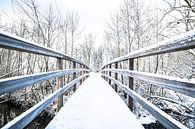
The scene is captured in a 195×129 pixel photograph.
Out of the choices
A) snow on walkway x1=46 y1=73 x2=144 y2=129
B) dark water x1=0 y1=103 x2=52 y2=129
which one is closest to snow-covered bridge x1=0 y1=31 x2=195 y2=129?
snow on walkway x1=46 y1=73 x2=144 y2=129

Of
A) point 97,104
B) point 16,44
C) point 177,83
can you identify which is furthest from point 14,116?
point 177,83

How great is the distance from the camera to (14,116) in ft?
35.1

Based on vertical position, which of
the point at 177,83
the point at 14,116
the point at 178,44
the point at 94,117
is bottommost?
the point at 14,116

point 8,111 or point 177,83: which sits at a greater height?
point 177,83

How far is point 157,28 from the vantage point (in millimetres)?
4953

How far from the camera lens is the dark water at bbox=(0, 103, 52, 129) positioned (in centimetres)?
923

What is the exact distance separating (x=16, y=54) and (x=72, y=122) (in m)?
7.32

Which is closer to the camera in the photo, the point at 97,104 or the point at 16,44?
the point at 16,44

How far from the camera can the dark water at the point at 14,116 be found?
30.3 feet

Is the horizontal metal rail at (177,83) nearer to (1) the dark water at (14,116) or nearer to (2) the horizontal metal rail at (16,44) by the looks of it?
(2) the horizontal metal rail at (16,44)

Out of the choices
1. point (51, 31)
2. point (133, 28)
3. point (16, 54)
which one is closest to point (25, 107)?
point (16, 54)

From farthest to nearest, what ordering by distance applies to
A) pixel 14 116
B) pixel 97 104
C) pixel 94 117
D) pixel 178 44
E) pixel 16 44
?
pixel 14 116 → pixel 97 104 → pixel 94 117 → pixel 16 44 → pixel 178 44

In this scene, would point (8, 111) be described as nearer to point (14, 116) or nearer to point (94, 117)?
point (14, 116)

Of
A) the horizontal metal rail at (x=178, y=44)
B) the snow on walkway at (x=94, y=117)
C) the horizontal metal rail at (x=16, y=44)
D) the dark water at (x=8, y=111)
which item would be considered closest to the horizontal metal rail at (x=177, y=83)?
the horizontal metal rail at (x=178, y=44)
